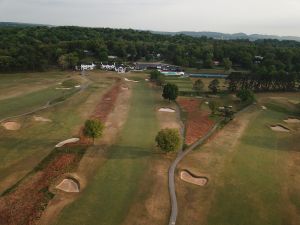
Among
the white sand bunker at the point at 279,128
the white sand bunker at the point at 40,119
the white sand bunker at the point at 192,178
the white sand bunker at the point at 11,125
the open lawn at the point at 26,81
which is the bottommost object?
the open lawn at the point at 26,81

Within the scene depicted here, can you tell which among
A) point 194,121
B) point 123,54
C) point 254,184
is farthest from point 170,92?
point 123,54

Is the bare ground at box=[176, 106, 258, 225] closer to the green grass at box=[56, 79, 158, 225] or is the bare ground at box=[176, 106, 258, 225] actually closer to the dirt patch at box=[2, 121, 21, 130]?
the green grass at box=[56, 79, 158, 225]

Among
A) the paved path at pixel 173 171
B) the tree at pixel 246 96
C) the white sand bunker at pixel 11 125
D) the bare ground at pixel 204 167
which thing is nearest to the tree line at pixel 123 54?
the tree at pixel 246 96

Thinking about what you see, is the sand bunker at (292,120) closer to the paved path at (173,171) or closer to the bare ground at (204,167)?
the bare ground at (204,167)

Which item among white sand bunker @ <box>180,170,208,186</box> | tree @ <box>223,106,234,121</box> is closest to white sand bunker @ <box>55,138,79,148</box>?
white sand bunker @ <box>180,170,208,186</box>

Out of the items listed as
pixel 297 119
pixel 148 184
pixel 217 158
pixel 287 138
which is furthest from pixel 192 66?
pixel 148 184

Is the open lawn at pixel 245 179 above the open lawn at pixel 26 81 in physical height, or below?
above
